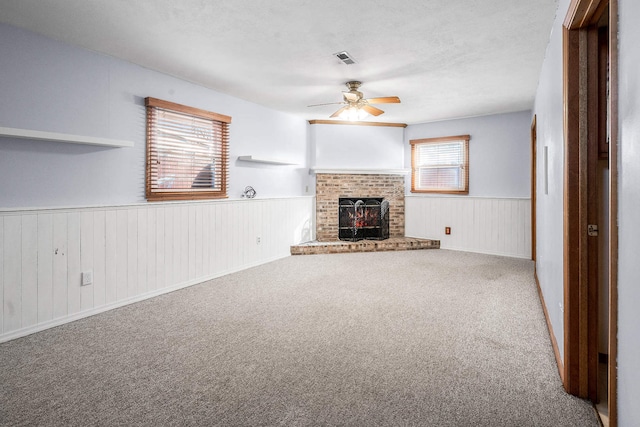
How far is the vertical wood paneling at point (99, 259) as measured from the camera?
3174 mm

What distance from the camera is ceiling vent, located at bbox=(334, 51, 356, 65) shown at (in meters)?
3.32

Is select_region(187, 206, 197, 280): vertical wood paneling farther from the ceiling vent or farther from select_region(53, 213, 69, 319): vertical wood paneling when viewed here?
the ceiling vent

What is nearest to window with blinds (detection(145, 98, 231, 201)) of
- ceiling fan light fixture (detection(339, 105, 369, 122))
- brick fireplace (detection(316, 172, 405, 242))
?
ceiling fan light fixture (detection(339, 105, 369, 122))

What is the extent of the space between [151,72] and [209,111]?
0.83m

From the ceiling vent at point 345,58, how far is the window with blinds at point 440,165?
11.4ft

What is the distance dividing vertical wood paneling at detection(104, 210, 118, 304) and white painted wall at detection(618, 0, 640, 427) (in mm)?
3672

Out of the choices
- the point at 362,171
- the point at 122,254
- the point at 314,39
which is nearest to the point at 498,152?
the point at 362,171

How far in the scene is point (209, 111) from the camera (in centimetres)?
441

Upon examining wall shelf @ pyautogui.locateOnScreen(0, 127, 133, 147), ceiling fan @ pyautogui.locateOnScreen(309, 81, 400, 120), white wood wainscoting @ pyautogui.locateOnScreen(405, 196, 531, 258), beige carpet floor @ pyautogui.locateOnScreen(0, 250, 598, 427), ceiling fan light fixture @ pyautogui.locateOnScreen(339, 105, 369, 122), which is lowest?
beige carpet floor @ pyautogui.locateOnScreen(0, 250, 598, 427)

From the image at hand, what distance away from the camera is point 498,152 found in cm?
588

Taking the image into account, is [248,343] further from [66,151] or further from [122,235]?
[66,151]

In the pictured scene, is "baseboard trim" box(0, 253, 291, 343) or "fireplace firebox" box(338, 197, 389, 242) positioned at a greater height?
"fireplace firebox" box(338, 197, 389, 242)

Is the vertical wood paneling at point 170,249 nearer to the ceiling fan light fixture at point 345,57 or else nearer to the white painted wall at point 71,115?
the white painted wall at point 71,115

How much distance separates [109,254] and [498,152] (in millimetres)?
5842
